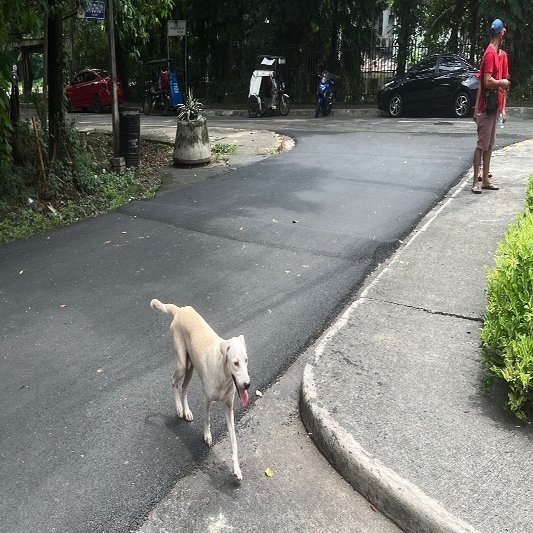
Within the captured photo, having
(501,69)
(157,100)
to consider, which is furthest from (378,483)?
(157,100)

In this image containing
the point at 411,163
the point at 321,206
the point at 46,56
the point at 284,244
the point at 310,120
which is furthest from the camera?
the point at 310,120

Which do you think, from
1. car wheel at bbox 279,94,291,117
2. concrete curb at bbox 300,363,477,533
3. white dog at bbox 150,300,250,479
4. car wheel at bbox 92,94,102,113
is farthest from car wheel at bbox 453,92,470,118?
white dog at bbox 150,300,250,479

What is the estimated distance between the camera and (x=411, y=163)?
11.1m

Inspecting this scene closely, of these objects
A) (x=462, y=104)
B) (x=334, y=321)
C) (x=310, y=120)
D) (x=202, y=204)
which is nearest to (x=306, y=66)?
(x=310, y=120)

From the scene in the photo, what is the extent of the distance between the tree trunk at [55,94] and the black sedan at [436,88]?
11.9 metres

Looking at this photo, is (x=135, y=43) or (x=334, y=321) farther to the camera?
(x=135, y=43)

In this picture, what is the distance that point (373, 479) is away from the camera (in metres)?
3.10

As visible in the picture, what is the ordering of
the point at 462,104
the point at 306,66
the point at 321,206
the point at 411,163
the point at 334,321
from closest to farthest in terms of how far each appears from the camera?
the point at 334,321
the point at 321,206
the point at 411,163
the point at 462,104
the point at 306,66

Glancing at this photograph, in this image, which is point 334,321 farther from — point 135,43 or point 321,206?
point 135,43

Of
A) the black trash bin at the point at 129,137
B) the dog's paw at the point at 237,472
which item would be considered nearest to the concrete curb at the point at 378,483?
the dog's paw at the point at 237,472

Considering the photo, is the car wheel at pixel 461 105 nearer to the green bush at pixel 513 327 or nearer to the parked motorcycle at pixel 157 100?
the parked motorcycle at pixel 157 100

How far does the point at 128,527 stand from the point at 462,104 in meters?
17.4

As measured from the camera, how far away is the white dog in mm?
2957

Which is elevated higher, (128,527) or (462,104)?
(462,104)
